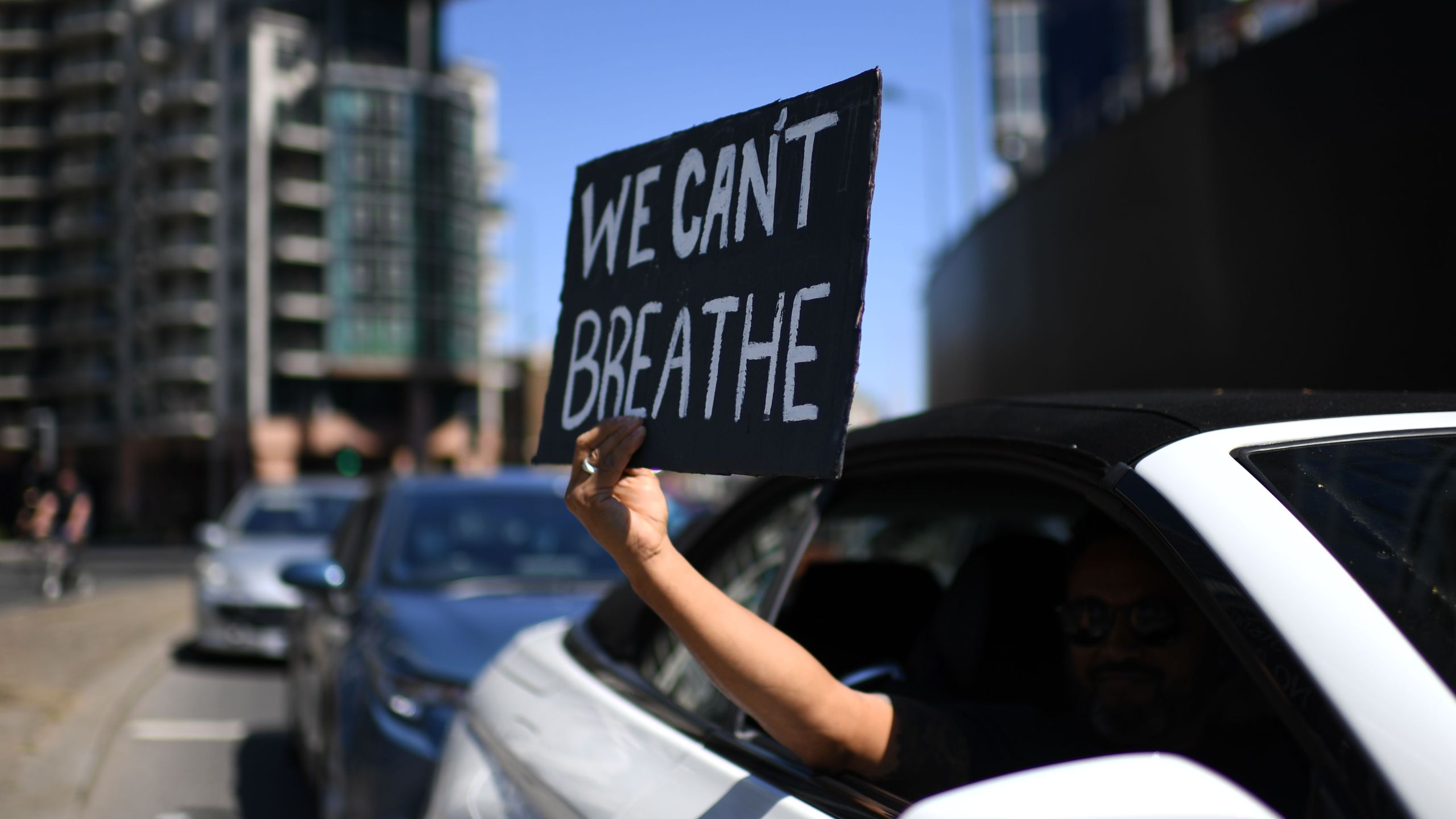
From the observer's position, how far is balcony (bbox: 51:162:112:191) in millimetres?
67250

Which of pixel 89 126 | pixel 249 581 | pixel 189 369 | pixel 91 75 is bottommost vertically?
pixel 249 581

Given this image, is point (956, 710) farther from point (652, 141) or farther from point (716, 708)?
point (652, 141)

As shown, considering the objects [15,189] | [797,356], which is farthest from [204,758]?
[15,189]

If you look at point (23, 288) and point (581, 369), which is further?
point (23, 288)

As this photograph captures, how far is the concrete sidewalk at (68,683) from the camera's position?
20.8 feet

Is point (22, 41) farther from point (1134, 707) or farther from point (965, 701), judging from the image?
point (1134, 707)

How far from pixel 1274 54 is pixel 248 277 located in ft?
188

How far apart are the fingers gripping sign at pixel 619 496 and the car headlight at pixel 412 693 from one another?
8.02 ft

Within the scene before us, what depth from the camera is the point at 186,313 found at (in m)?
61.0

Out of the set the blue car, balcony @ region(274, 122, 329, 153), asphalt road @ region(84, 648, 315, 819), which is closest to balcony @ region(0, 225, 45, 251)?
balcony @ region(274, 122, 329, 153)

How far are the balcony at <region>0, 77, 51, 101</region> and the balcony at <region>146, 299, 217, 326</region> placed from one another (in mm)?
16388

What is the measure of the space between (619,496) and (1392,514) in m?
0.98

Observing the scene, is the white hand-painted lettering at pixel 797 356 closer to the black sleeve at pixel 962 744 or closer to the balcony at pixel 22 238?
the black sleeve at pixel 962 744

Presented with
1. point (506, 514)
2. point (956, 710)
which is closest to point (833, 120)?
A: point (956, 710)
